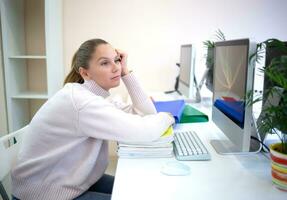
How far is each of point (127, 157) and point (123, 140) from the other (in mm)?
100

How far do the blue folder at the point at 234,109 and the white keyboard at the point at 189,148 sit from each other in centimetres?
18

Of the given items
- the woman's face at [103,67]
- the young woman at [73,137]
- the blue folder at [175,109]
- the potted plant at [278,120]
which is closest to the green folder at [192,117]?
the blue folder at [175,109]

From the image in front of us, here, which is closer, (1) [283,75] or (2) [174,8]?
(1) [283,75]

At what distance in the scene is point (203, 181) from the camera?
92 cm

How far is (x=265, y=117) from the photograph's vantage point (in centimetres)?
87

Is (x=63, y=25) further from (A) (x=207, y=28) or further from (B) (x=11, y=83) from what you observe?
(A) (x=207, y=28)

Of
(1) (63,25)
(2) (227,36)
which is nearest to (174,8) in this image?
(2) (227,36)

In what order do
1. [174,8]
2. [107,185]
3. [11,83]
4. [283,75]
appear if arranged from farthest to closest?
[174,8], [11,83], [107,185], [283,75]

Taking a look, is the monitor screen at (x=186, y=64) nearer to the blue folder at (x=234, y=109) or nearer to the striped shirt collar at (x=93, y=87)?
the blue folder at (x=234, y=109)

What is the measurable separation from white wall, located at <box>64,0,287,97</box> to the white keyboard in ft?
5.41

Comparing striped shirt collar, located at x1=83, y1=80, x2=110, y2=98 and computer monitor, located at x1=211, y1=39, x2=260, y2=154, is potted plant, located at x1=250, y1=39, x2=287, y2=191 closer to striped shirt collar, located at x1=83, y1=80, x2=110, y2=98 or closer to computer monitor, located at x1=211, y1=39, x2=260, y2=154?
computer monitor, located at x1=211, y1=39, x2=260, y2=154

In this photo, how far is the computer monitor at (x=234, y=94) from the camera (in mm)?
1008

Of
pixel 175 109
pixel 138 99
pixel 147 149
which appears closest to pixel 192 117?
pixel 175 109

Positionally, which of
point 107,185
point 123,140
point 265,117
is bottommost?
point 107,185
